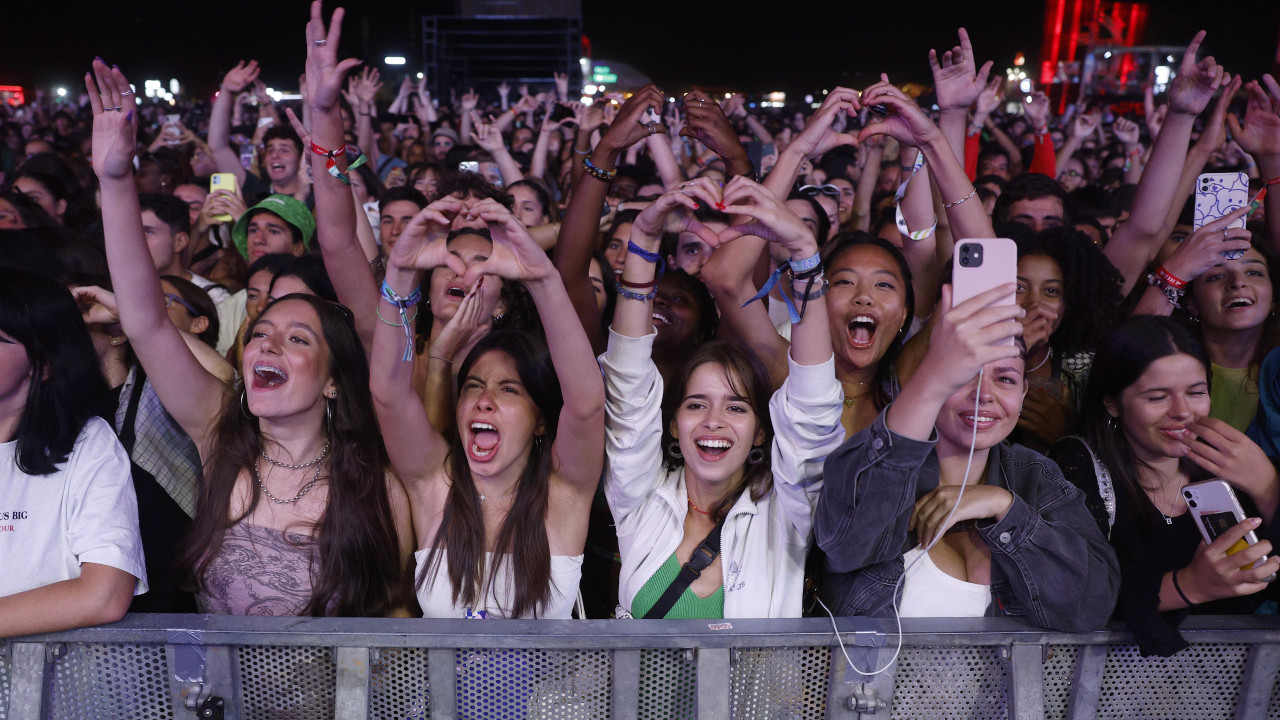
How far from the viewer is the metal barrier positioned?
1.67m

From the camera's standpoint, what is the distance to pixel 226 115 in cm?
603

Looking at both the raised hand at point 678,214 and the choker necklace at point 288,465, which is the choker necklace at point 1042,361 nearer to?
the raised hand at point 678,214

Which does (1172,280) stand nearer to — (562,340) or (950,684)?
(950,684)

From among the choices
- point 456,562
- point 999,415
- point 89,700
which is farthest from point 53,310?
point 999,415

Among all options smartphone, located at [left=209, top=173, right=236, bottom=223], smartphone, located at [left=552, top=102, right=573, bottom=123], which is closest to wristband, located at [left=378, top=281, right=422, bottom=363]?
smartphone, located at [left=209, top=173, right=236, bottom=223]

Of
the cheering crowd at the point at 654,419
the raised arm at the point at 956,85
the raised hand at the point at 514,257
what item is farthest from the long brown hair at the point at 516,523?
the raised arm at the point at 956,85

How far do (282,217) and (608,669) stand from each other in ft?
10.8

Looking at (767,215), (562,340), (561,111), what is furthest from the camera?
(561,111)

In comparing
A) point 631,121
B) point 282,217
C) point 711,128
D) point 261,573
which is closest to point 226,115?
point 282,217

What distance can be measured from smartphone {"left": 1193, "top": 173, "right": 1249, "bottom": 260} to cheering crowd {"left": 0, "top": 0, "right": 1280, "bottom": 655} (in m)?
0.05

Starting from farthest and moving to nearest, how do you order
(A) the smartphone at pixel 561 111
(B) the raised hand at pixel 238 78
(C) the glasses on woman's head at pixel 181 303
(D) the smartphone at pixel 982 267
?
(A) the smartphone at pixel 561 111 < (B) the raised hand at pixel 238 78 < (C) the glasses on woman's head at pixel 181 303 < (D) the smartphone at pixel 982 267

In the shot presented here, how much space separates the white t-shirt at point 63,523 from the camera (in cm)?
195

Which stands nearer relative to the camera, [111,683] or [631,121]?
[111,683]

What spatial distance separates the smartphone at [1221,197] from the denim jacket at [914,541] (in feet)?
4.37
